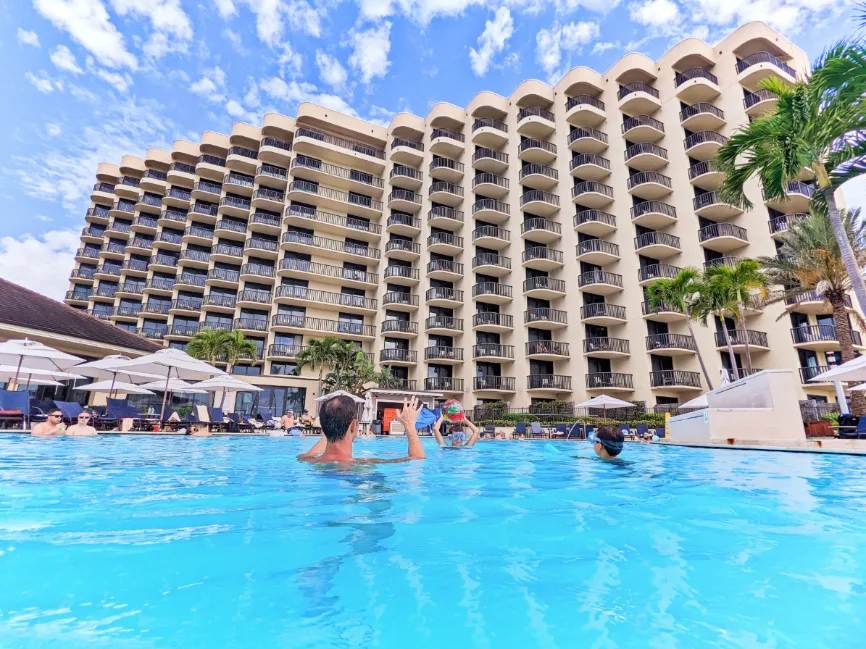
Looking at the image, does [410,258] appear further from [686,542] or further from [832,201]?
[686,542]

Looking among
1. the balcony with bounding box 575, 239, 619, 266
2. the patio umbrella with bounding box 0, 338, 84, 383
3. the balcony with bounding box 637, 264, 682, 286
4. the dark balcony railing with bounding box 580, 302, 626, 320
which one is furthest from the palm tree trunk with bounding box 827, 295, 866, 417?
the patio umbrella with bounding box 0, 338, 84, 383

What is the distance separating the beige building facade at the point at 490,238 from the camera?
28.0 m

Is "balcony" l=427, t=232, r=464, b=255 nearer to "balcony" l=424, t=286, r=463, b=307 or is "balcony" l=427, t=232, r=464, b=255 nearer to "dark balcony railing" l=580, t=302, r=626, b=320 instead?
"balcony" l=424, t=286, r=463, b=307

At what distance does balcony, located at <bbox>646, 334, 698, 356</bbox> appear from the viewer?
87.5ft

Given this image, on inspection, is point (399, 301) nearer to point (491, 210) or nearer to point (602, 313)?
point (491, 210)

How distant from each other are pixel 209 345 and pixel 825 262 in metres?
37.9

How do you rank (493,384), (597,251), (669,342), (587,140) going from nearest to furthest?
(669,342)
(597,251)
(493,384)
(587,140)

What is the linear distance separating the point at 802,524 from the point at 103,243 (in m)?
56.9

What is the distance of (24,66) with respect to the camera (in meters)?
19.6

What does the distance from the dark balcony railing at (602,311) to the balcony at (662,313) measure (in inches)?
58.5

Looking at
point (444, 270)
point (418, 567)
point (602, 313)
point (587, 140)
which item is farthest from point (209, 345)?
point (418, 567)

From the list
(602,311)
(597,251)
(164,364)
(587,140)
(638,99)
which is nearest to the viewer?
(164,364)

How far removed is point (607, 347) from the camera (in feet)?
92.9

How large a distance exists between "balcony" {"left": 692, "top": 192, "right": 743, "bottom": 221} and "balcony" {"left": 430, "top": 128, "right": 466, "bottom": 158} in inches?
745
